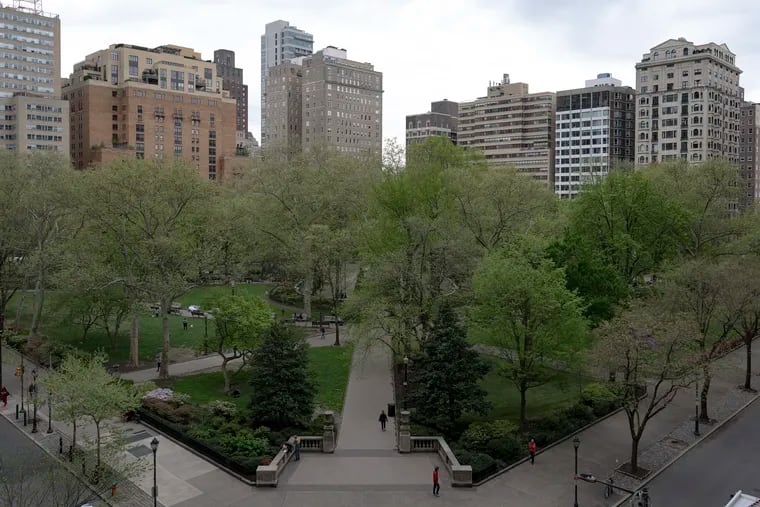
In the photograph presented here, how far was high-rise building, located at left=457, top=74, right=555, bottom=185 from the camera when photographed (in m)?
148

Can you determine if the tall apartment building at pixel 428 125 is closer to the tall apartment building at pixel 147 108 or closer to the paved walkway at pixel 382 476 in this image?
the tall apartment building at pixel 147 108

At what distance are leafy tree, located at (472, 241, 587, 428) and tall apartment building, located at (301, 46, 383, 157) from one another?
13537 centimetres

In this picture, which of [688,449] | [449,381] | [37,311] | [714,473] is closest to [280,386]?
[449,381]

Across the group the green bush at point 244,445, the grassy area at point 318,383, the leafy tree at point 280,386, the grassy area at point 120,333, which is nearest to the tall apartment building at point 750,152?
the grassy area at point 120,333

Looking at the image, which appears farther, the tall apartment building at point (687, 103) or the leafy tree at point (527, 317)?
the tall apartment building at point (687, 103)

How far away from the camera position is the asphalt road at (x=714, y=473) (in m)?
Result: 26.8

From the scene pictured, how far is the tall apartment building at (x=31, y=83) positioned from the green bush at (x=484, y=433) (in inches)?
4494

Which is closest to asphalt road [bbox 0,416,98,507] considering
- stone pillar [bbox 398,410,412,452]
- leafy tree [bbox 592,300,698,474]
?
stone pillar [bbox 398,410,412,452]

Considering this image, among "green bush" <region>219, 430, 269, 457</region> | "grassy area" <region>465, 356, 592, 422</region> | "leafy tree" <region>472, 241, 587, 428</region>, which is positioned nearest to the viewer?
"green bush" <region>219, 430, 269, 457</region>

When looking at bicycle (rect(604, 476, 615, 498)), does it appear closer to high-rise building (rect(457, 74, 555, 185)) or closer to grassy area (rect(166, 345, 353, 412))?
grassy area (rect(166, 345, 353, 412))

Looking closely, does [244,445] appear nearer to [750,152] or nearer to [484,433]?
[484,433]

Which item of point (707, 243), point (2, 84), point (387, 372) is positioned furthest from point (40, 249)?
point (2, 84)

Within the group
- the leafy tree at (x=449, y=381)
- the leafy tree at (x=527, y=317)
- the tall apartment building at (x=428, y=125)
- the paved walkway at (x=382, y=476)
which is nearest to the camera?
the paved walkway at (x=382, y=476)

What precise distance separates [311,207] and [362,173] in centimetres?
674
